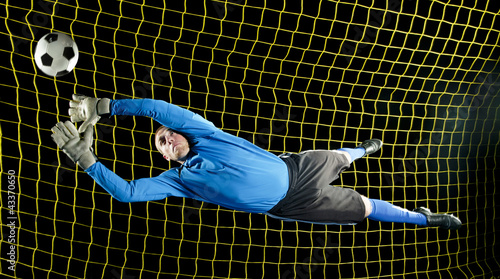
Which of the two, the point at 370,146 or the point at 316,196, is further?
the point at 370,146

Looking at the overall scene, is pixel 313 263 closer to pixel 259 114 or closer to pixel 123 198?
pixel 259 114

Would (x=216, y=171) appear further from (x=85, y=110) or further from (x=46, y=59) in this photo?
(x=46, y=59)

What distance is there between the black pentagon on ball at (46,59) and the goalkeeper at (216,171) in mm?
378

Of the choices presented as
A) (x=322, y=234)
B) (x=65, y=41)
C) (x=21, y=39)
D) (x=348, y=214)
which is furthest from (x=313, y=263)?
(x=21, y=39)

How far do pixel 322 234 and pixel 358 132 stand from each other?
961mm

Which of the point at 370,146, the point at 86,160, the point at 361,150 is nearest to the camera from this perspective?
the point at 86,160

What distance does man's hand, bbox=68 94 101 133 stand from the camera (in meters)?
2.25

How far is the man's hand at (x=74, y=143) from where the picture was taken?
2105 mm

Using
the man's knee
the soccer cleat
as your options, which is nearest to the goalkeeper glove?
the man's knee

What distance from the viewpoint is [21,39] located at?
279 cm

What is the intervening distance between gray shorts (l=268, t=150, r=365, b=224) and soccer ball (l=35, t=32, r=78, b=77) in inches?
55.1

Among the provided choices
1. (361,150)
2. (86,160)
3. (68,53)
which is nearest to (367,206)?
(361,150)

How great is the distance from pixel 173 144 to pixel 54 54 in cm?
Answer: 90

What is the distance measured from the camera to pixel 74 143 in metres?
2.12
